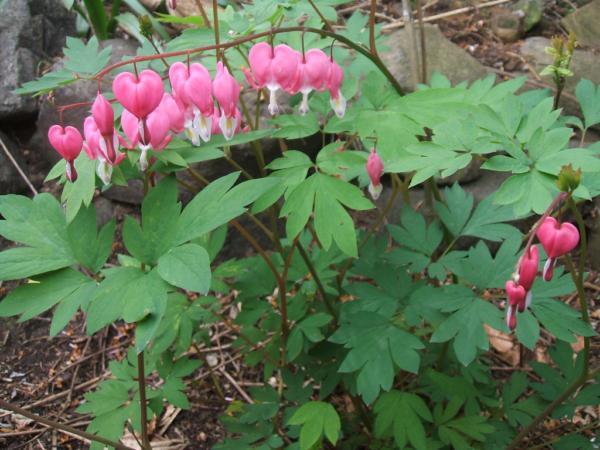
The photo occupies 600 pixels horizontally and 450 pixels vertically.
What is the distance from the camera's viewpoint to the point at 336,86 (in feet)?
5.83

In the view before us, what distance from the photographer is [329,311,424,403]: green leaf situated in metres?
1.82

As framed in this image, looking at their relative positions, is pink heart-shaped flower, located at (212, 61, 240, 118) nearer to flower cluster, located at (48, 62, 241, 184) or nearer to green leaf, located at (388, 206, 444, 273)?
flower cluster, located at (48, 62, 241, 184)

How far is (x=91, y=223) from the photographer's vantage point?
1692 millimetres

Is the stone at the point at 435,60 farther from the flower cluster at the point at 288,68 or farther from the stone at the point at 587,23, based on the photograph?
the flower cluster at the point at 288,68

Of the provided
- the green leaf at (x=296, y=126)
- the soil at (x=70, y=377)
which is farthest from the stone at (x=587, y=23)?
the green leaf at (x=296, y=126)

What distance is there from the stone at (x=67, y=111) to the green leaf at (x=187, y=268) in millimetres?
2240

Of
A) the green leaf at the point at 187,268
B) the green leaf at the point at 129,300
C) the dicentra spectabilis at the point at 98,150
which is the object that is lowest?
the green leaf at the point at 129,300

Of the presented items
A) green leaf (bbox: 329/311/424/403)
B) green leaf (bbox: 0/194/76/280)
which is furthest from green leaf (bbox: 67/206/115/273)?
green leaf (bbox: 329/311/424/403)

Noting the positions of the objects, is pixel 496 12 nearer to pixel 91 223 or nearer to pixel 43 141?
pixel 43 141

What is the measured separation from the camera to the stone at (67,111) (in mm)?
3508

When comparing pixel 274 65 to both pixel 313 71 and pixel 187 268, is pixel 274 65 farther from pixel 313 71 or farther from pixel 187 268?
pixel 187 268

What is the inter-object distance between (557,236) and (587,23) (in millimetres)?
3292

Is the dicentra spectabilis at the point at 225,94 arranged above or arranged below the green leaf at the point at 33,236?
above

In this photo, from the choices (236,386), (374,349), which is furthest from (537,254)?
(236,386)
